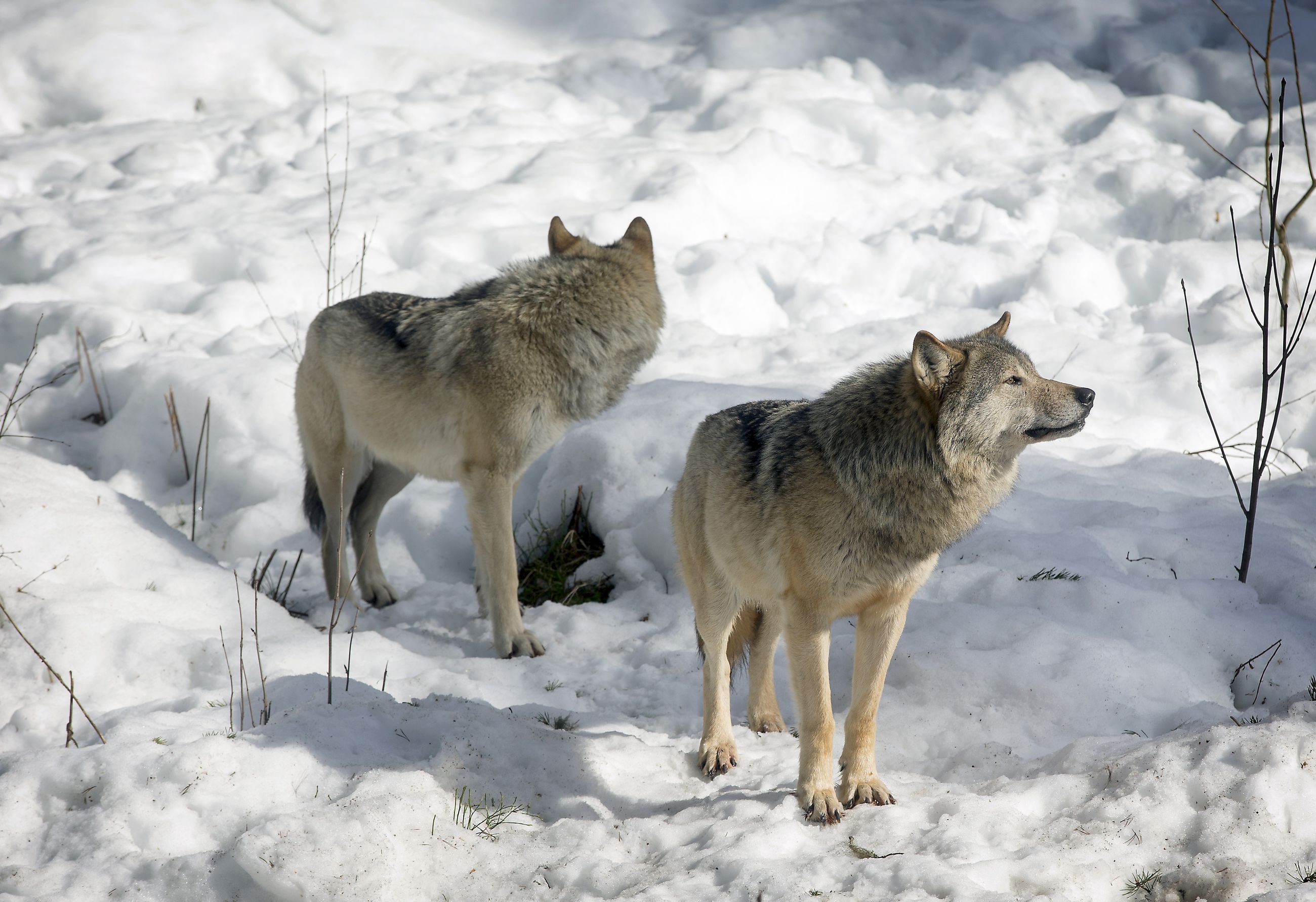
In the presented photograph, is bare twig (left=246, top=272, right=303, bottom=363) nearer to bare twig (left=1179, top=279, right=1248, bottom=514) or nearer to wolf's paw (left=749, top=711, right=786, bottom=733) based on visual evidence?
wolf's paw (left=749, top=711, right=786, bottom=733)

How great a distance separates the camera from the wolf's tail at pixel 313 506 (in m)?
5.60

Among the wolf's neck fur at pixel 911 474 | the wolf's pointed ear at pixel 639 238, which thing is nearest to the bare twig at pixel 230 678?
the wolf's neck fur at pixel 911 474

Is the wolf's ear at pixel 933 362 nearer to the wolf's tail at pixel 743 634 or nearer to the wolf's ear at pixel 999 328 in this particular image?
the wolf's ear at pixel 999 328

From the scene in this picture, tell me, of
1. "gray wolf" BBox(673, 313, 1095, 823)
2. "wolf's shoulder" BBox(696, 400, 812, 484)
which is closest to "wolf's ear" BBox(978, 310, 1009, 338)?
"gray wolf" BBox(673, 313, 1095, 823)

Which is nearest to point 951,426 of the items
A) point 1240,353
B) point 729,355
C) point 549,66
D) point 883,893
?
point 883,893

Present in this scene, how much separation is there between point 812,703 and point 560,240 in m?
3.10

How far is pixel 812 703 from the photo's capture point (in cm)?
314

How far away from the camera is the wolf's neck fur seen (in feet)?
9.89

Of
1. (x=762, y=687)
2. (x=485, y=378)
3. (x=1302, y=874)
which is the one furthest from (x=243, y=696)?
(x=1302, y=874)

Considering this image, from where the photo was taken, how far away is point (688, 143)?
9.74 metres

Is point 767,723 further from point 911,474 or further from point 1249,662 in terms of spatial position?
point 1249,662

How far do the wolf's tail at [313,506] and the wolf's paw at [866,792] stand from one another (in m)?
3.65

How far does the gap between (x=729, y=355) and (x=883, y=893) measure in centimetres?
503

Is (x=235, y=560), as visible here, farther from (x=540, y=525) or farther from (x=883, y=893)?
(x=883, y=893)
